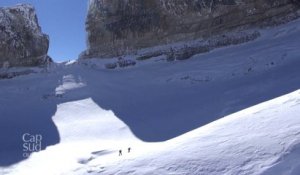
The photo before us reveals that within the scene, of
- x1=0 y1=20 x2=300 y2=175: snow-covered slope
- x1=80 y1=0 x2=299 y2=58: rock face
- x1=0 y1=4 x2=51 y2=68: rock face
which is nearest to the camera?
x1=0 y1=20 x2=300 y2=175: snow-covered slope

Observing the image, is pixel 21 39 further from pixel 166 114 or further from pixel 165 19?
pixel 166 114

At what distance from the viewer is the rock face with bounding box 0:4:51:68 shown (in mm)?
27469

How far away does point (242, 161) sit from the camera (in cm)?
802

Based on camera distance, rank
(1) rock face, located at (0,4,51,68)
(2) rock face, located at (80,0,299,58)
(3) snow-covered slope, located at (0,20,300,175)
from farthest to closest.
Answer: (1) rock face, located at (0,4,51,68), (2) rock face, located at (80,0,299,58), (3) snow-covered slope, located at (0,20,300,175)

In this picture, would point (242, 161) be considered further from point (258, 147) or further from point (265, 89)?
point (265, 89)

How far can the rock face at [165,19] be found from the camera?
83.8 feet

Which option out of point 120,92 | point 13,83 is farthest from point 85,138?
point 13,83

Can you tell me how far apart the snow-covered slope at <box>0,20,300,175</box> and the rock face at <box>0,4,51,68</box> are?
168 centimetres

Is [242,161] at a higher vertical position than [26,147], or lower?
higher

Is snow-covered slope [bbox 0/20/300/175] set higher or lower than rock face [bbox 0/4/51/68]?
lower

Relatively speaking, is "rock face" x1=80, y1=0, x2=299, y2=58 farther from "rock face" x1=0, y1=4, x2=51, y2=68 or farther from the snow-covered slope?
"rock face" x1=0, y1=4, x2=51, y2=68

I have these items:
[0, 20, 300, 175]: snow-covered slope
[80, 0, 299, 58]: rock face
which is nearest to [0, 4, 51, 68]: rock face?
[0, 20, 300, 175]: snow-covered slope

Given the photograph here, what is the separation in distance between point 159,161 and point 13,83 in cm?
1826

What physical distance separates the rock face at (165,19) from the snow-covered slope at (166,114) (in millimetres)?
1255
